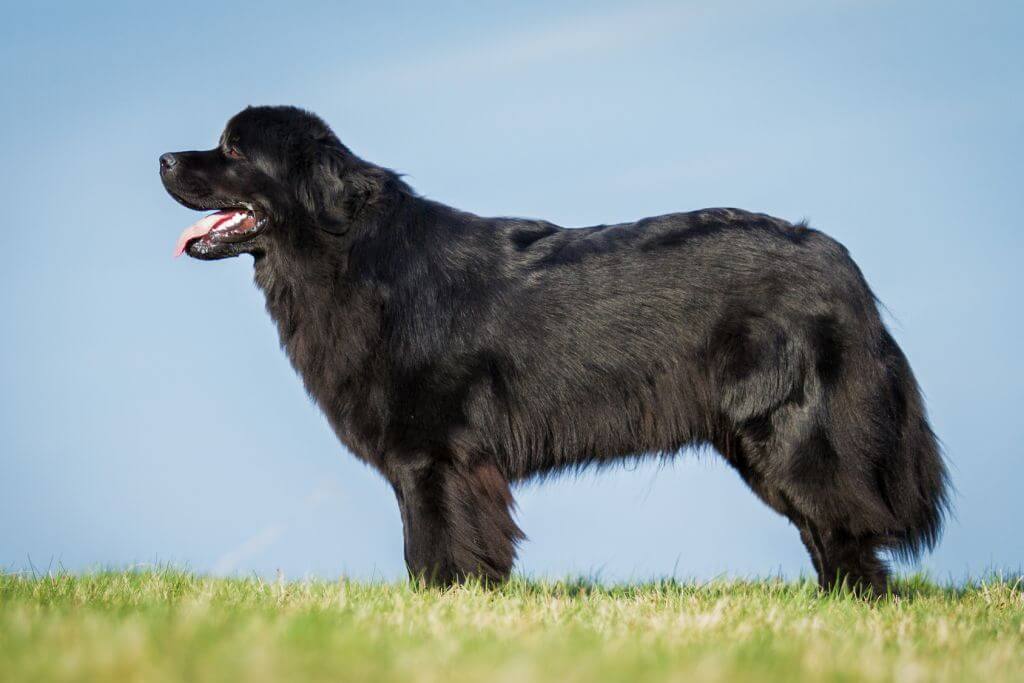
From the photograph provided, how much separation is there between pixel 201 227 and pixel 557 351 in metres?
1.83

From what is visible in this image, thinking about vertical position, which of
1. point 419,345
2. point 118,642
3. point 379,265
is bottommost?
point 118,642

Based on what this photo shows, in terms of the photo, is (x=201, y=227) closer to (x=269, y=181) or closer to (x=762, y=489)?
(x=269, y=181)

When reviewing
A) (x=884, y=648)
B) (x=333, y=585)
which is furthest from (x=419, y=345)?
(x=884, y=648)

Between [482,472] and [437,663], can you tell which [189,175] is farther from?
[437,663]

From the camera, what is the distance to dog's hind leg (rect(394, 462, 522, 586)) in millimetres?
4801

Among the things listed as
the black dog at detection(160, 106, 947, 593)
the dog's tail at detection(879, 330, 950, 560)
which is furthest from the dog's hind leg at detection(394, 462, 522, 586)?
the dog's tail at detection(879, 330, 950, 560)

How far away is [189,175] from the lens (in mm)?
5082

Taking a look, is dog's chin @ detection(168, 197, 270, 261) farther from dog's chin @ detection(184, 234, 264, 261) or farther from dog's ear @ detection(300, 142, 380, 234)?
dog's ear @ detection(300, 142, 380, 234)

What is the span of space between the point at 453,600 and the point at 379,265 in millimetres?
1651

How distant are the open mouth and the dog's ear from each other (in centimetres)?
28

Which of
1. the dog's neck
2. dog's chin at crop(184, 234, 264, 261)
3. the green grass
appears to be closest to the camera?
the green grass

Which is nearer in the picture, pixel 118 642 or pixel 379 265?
pixel 118 642

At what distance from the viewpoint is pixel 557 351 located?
197 inches

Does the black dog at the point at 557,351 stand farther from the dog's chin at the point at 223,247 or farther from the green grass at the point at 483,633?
the green grass at the point at 483,633
